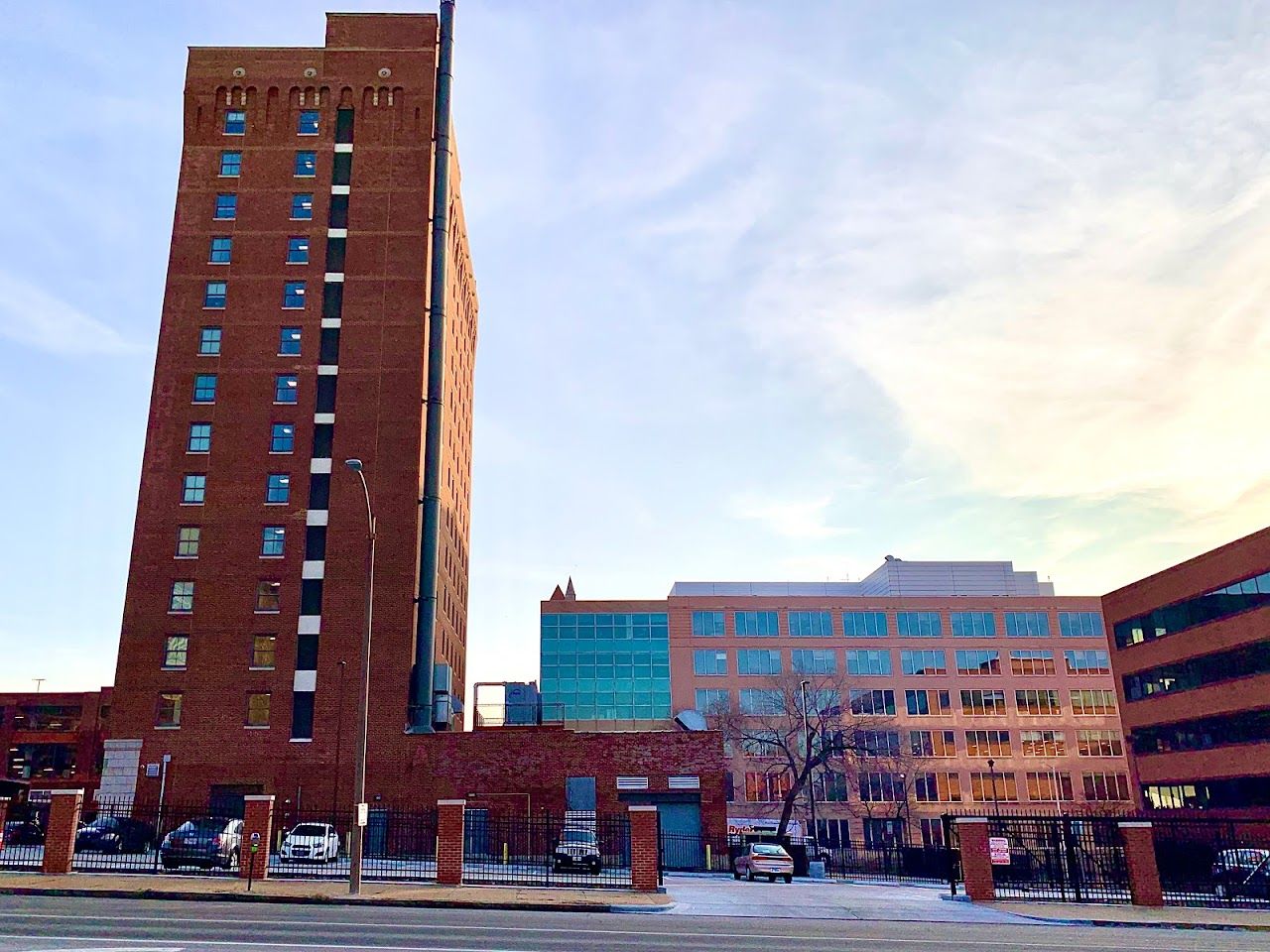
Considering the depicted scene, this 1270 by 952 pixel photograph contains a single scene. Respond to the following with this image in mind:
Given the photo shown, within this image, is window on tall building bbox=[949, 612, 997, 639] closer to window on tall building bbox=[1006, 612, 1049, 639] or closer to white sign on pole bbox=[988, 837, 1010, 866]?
window on tall building bbox=[1006, 612, 1049, 639]

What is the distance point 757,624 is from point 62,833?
226 ft

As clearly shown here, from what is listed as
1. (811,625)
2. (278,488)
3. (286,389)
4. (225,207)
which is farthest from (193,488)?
(811,625)

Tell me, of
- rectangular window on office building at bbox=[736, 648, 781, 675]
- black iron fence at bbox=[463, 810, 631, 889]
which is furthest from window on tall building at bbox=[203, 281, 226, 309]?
rectangular window on office building at bbox=[736, 648, 781, 675]

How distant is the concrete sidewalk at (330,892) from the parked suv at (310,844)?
867 centimetres

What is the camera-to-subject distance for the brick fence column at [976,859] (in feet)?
96.0

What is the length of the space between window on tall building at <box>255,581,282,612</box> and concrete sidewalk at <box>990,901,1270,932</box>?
3829 centimetres

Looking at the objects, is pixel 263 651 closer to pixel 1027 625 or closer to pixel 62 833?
pixel 62 833

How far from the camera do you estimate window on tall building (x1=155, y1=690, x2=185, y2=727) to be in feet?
165

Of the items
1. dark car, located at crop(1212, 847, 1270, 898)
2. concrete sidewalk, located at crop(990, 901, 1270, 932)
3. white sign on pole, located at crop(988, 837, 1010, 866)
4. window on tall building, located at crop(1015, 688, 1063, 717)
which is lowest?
concrete sidewalk, located at crop(990, 901, 1270, 932)

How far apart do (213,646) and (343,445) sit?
501 inches

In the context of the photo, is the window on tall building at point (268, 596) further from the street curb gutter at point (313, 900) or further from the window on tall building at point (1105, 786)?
the window on tall building at point (1105, 786)

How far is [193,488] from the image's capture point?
54406 mm

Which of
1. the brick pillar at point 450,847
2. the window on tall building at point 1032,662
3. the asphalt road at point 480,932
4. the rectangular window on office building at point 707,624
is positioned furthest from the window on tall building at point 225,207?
the window on tall building at point 1032,662

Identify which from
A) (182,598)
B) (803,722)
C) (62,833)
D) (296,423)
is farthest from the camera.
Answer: (803,722)
